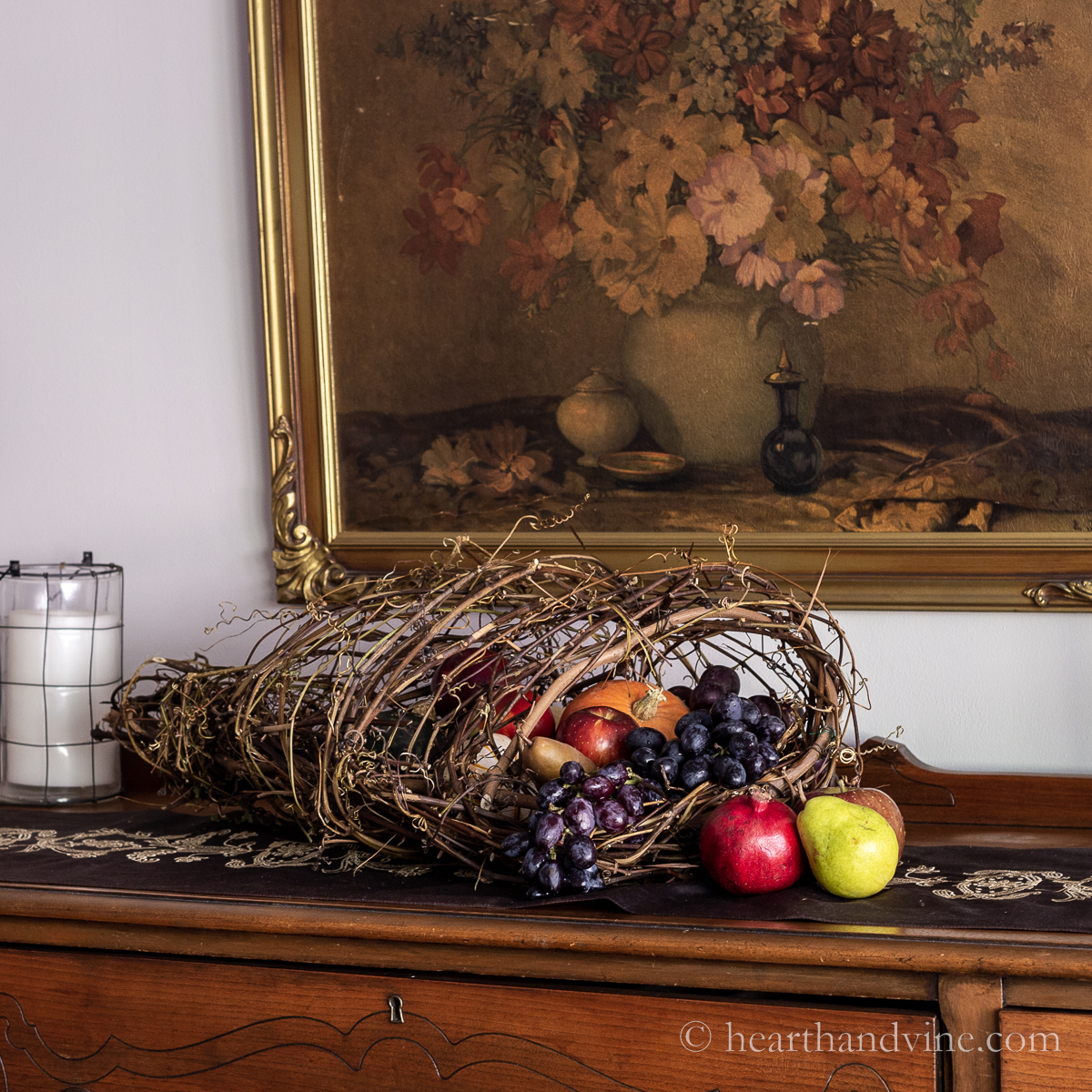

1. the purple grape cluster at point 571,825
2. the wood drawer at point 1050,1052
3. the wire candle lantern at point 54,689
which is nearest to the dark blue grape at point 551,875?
the purple grape cluster at point 571,825

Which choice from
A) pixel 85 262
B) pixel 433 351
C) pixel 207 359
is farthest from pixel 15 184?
pixel 433 351

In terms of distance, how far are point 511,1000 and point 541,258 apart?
2.88 feet

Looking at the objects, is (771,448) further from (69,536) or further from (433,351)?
(69,536)

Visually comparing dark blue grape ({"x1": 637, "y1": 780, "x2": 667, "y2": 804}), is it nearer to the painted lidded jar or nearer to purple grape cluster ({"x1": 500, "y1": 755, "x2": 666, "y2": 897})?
purple grape cluster ({"x1": 500, "y1": 755, "x2": 666, "y2": 897})

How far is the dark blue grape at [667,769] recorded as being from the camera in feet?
2.86

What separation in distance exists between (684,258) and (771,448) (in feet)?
0.84

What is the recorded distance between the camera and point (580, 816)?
2.65 ft

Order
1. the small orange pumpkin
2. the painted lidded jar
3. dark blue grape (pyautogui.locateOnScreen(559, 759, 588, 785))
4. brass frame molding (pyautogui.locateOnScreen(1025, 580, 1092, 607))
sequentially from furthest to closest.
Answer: the painted lidded jar, brass frame molding (pyautogui.locateOnScreen(1025, 580, 1092, 607)), the small orange pumpkin, dark blue grape (pyautogui.locateOnScreen(559, 759, 588, 785))

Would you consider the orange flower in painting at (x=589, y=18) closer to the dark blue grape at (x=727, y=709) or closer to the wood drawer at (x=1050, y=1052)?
the dark blue grape at (x=727, y=709)

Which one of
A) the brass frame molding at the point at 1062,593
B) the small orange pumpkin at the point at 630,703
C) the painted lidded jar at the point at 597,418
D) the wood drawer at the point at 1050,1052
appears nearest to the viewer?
the wood drawer at the point at 1050,1052

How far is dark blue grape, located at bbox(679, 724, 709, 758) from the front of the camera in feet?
2.92

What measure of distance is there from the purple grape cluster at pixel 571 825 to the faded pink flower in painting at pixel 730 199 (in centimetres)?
71

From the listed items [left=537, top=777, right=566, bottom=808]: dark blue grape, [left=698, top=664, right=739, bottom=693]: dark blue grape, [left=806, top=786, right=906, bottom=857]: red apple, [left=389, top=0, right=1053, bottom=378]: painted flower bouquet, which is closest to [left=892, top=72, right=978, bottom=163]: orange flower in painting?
[left=389, top=0, right=1053, bottom=378]: painted flower bouquet

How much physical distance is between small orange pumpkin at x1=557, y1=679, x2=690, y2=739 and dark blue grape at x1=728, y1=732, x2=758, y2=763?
0.08 meters
